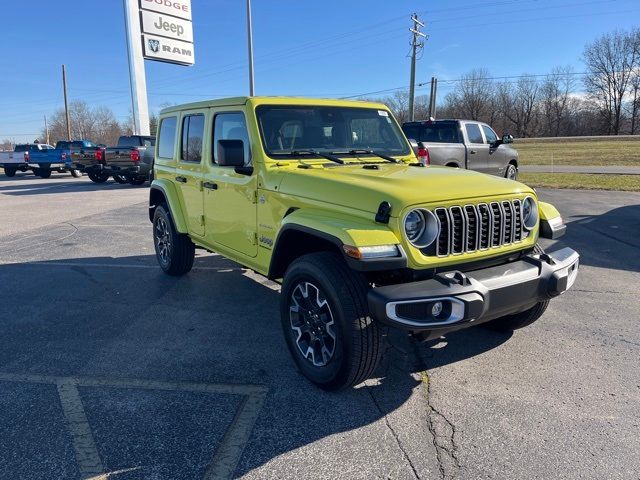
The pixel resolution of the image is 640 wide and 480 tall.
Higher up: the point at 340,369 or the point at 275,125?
the point at 275,125

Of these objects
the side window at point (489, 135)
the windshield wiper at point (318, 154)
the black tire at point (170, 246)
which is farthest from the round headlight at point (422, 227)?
the side window at point (489, 135)

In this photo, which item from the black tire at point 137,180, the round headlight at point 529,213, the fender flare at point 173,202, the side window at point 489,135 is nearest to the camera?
the round headlight at point 529,213

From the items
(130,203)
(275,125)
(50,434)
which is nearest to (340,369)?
(50,434)

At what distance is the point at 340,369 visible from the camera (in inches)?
119

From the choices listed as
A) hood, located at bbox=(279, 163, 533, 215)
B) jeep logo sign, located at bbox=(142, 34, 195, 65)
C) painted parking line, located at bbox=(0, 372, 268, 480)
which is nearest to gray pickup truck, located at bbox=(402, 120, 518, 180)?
hood, located at bbox=(279, 163, 533, 215)

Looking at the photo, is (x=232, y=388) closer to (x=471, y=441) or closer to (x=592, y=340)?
(x=471, y=441)

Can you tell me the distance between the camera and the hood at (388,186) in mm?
2986

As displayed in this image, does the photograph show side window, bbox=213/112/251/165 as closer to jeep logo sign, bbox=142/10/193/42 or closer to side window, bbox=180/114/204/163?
side window, bbox=180/114/204/163

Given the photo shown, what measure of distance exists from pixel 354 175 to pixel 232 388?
5.73 ft

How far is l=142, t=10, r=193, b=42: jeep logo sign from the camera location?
77.7 feet

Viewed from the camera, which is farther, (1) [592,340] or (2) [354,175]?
(1) [592,340]

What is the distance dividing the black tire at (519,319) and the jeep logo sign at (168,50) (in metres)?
24.7

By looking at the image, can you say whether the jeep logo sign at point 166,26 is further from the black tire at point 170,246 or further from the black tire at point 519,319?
the black tire at point 519,319

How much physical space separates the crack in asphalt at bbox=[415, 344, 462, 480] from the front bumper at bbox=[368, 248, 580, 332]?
60 cm
